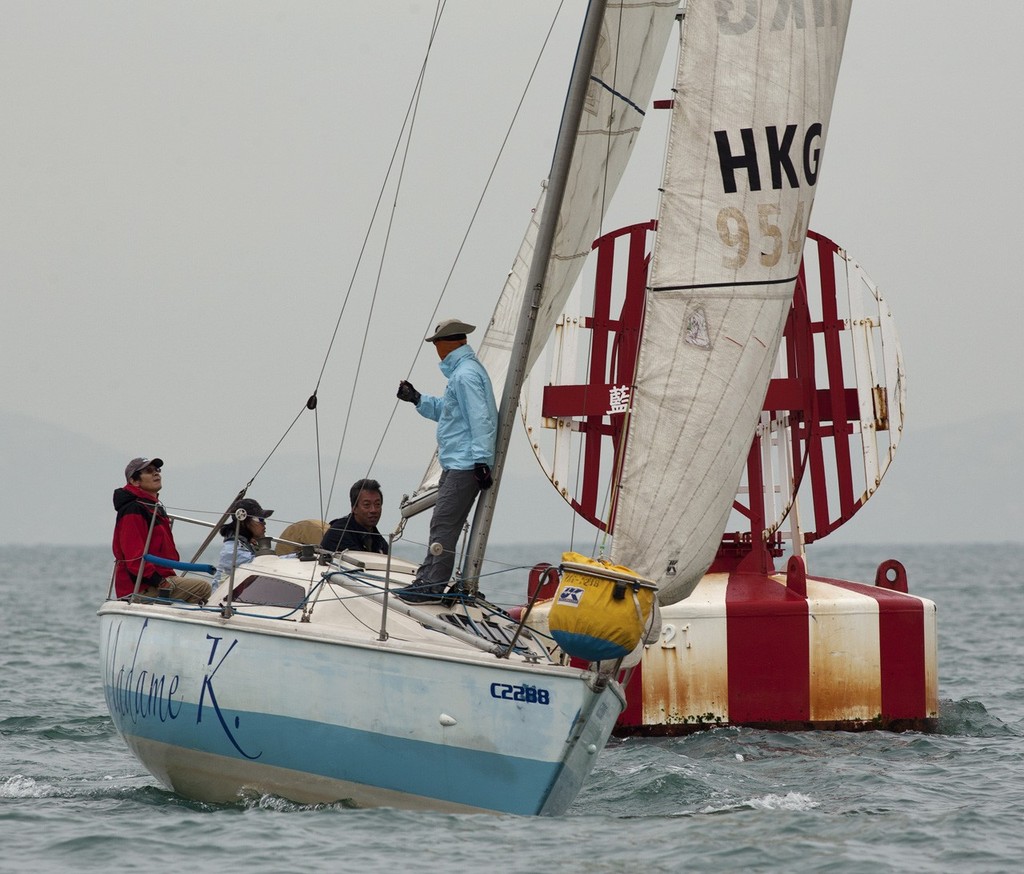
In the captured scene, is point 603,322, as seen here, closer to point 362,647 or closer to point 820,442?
point 820,442

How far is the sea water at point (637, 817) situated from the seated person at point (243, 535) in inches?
62.7

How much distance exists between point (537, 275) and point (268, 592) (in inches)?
104

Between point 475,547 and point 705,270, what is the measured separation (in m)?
2.30

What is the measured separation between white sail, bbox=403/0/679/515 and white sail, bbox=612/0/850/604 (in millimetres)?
981

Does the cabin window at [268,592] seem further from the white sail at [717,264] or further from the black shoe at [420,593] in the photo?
the white sail at [717,264]

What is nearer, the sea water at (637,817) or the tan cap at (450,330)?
the sea water at (637,817)

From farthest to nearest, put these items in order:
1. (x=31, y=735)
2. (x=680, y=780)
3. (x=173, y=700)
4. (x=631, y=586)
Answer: (x=31, y=735) < (x=680, y=780) < (x=173, y=700) < (x=631, y=586)

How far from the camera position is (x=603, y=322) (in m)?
14.1

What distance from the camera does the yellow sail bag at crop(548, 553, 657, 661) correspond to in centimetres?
820

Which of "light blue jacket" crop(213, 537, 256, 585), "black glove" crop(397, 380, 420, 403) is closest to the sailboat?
"black glove" crop(397, 380, 420, 403)

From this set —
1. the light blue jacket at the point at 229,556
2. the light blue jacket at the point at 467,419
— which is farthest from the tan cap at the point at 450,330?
the light blue jacket at the point at 229,556

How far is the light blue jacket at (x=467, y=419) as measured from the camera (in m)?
9.90

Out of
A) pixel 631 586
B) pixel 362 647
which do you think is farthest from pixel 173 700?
pixel 631 586

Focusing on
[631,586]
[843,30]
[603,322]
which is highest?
[843,30]
